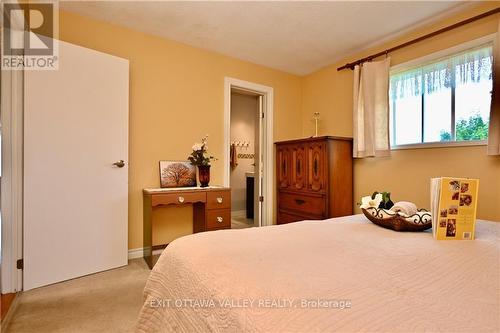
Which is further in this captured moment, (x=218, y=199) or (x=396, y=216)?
(x=218, y=199)

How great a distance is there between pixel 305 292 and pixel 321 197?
244cm

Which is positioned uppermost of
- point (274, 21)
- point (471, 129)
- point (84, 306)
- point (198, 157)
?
point (274, 21)

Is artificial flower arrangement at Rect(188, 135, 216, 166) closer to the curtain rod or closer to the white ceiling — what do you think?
the white ceiling

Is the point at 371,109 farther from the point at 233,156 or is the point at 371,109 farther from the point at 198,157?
the point at 233,156

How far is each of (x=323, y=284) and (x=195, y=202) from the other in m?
2.19

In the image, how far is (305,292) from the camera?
632mm

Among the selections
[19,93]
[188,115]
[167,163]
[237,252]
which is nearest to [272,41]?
[188,115]

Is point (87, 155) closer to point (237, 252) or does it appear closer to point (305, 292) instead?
point (237, 252)

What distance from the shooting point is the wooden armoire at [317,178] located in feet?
9.70

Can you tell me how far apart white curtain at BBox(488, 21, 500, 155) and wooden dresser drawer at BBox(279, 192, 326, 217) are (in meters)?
1.50

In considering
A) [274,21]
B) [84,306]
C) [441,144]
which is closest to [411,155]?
[441,144]

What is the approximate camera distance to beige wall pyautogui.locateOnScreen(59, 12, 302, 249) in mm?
2680

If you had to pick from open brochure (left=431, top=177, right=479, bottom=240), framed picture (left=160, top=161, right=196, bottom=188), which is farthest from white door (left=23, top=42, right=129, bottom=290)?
open brochure (left=431, top=177, right=479, bottom=240)

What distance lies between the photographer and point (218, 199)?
274 cm
